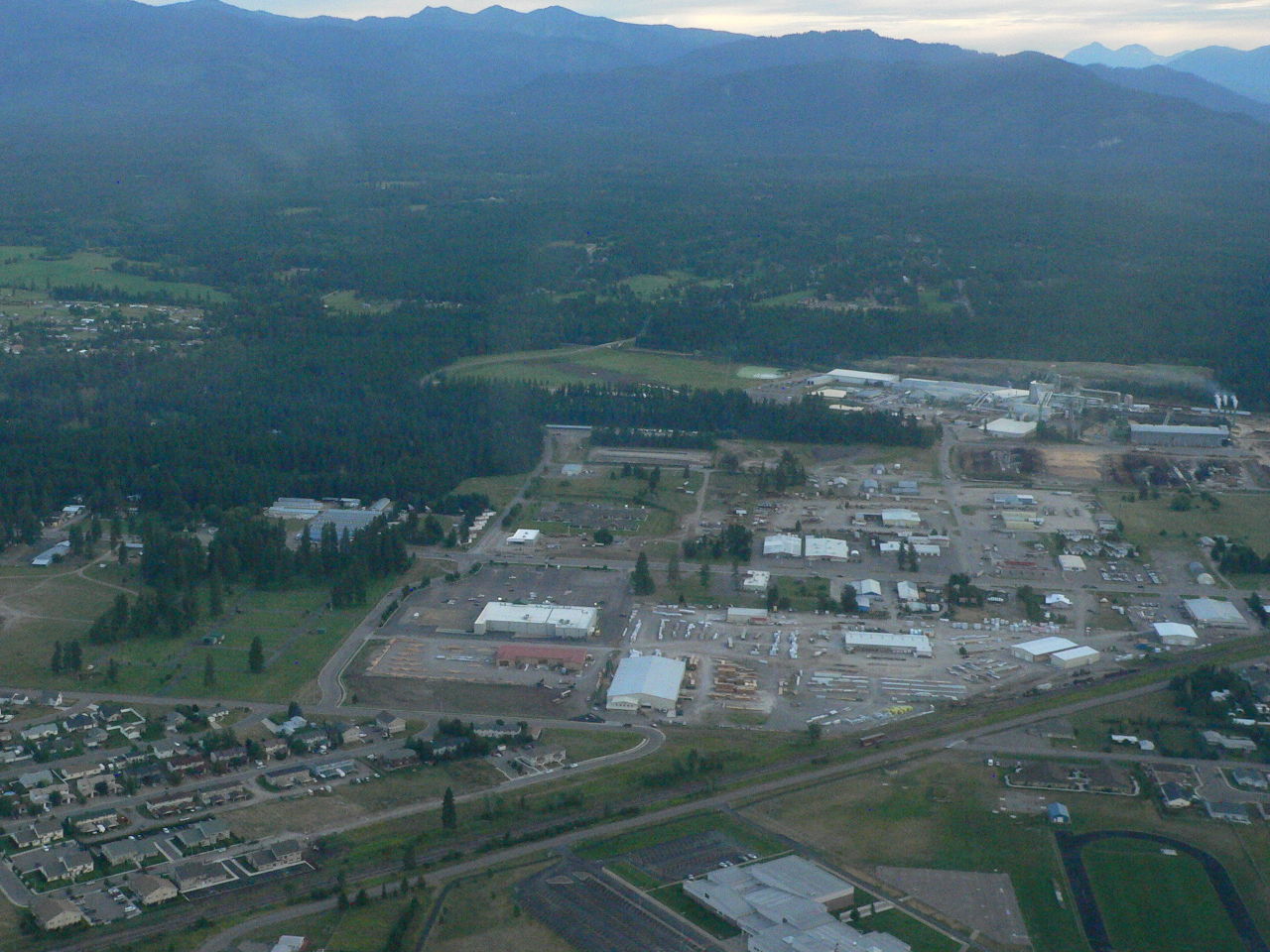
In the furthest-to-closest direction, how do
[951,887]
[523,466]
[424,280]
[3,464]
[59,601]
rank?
[424,280]
[523,466]
[3,464]
[59,601]
[951,887]

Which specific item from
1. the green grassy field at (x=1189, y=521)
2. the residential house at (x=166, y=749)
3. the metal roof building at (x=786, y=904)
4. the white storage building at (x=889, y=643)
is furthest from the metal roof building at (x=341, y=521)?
the green grassy field at (x=1189, y=521)

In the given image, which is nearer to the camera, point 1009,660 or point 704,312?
point 1009,660

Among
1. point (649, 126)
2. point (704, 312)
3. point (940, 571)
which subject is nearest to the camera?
point (940, 571)

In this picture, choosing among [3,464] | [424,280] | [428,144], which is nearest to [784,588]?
[3,464]

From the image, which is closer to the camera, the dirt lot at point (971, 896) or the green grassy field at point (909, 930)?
the green grassy field at point (909, 930)

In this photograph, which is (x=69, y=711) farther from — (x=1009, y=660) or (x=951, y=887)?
(x=1009, y=660)

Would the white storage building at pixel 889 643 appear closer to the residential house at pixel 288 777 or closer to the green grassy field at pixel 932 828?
the green grassy field at pixel 932 828
